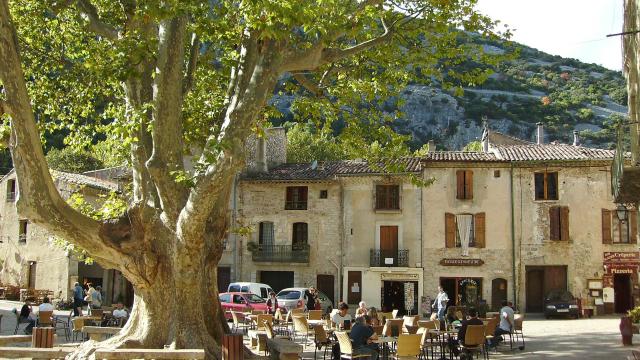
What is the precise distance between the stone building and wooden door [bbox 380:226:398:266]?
14381 millimetres

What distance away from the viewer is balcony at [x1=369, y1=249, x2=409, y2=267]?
120 feet

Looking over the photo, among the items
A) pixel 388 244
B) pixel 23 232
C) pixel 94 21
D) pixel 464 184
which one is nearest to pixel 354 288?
pixel 388 244

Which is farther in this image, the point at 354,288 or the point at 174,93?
the point at 354,288

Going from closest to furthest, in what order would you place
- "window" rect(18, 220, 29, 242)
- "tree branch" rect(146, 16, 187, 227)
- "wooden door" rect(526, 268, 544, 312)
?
1. "tree branch" rect(146, 16, 187, 227)
2. "wooden door" rect(526, 268, 544, 312)
3. "window" rect(18, 220, 29, 242)

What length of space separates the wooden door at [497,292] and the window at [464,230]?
1989 millimetres

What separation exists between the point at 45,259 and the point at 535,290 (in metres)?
26.2

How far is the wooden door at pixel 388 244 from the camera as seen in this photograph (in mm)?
36594

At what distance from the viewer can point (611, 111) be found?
11112cm

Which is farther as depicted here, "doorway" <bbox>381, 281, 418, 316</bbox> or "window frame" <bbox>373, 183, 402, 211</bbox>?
"window frame" <bbox>373, 183, 402, 211</bbox>

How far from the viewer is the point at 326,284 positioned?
37.9 metres

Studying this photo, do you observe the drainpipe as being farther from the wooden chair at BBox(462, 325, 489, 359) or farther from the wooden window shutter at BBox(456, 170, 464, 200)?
the wooden chair at BBox(462, 325, 489, 359)

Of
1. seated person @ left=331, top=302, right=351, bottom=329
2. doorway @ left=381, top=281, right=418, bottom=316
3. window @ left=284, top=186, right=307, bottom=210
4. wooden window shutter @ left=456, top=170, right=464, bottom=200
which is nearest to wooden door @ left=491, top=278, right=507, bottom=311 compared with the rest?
doorway @ left=381, top=281, right=418, bottom=316

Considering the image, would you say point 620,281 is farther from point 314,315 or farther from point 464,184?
point 314,315

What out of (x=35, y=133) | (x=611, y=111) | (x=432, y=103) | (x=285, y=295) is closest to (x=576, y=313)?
(x=285, y=295)
